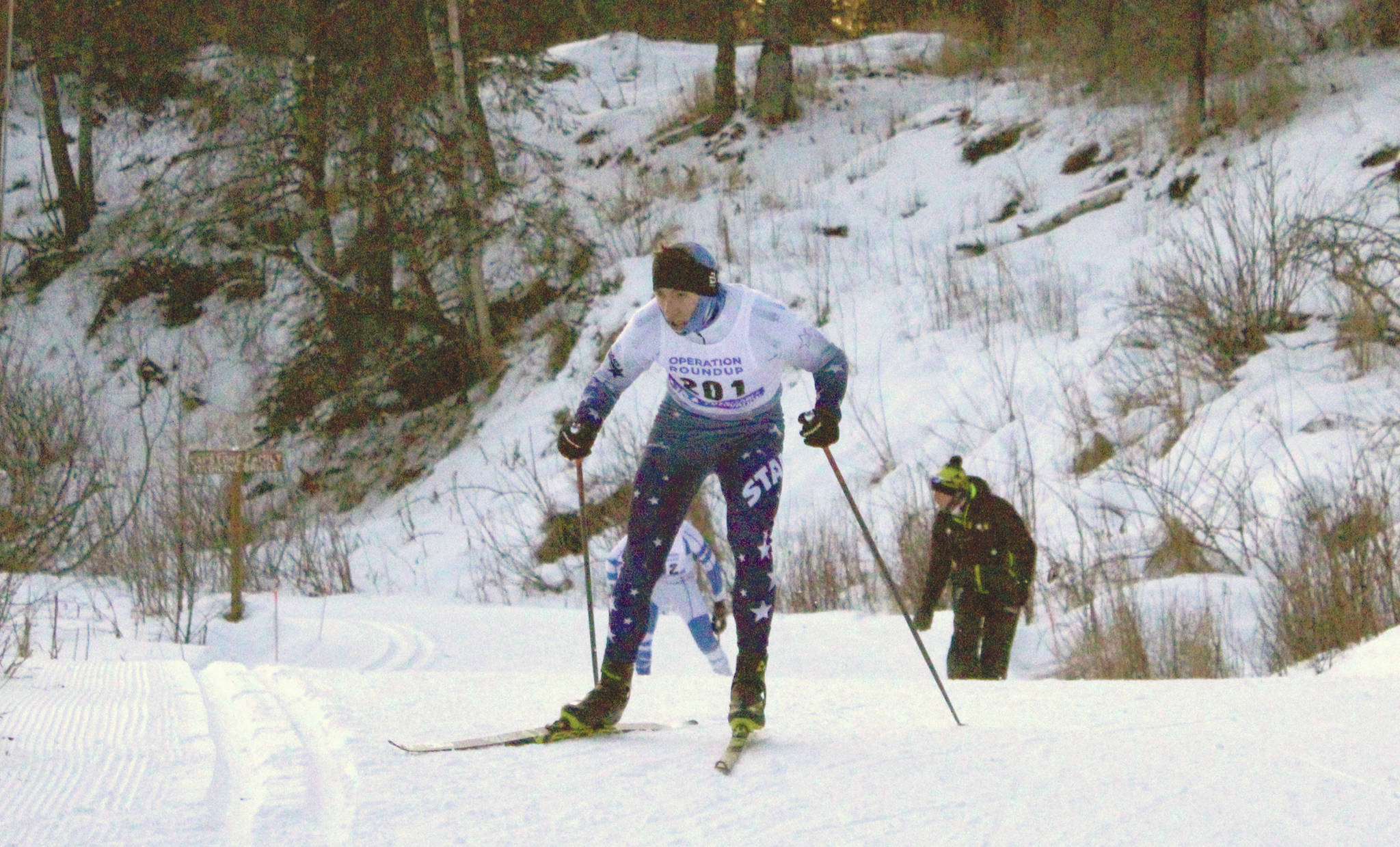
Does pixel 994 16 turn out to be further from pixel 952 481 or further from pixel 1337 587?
pixel 1337 587

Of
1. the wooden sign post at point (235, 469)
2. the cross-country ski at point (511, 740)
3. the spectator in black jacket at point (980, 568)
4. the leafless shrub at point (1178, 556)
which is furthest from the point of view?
the wooden sign post at point (235, 469)

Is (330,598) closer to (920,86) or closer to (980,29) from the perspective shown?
(920,86)

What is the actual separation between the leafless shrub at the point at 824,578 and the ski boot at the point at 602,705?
6618 mm

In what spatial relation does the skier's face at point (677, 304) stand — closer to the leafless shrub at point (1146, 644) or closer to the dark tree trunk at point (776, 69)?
the leafless shrub at point (1146, 644)

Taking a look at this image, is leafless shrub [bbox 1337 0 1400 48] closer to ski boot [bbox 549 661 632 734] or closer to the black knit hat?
the black knit hat

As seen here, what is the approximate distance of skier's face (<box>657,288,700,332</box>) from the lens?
16.1 feet

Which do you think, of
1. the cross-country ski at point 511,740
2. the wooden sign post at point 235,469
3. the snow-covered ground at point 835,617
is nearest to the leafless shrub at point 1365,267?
the snow-covered ground at point 835,617

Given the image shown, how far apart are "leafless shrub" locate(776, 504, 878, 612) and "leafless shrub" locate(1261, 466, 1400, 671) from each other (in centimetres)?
371

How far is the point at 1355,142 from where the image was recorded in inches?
588

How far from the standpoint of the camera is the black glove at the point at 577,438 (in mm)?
5098

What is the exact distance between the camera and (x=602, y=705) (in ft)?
16.2

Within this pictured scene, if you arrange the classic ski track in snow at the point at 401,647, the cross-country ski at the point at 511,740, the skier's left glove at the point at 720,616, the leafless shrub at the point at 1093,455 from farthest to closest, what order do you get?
the leafless shrub at the point at 1093,455 < the classic ski track in snow at the point at 401,647 < the skier's left glove at the point at 720,616 < the cross-country ski at the point at 511,740

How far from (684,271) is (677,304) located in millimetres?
117

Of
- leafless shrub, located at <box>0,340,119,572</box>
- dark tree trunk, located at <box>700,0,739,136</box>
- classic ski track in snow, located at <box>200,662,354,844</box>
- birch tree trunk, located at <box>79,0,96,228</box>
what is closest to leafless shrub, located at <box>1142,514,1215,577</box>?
classic ski track in snow, located at <box>200,662,354,844</box>
